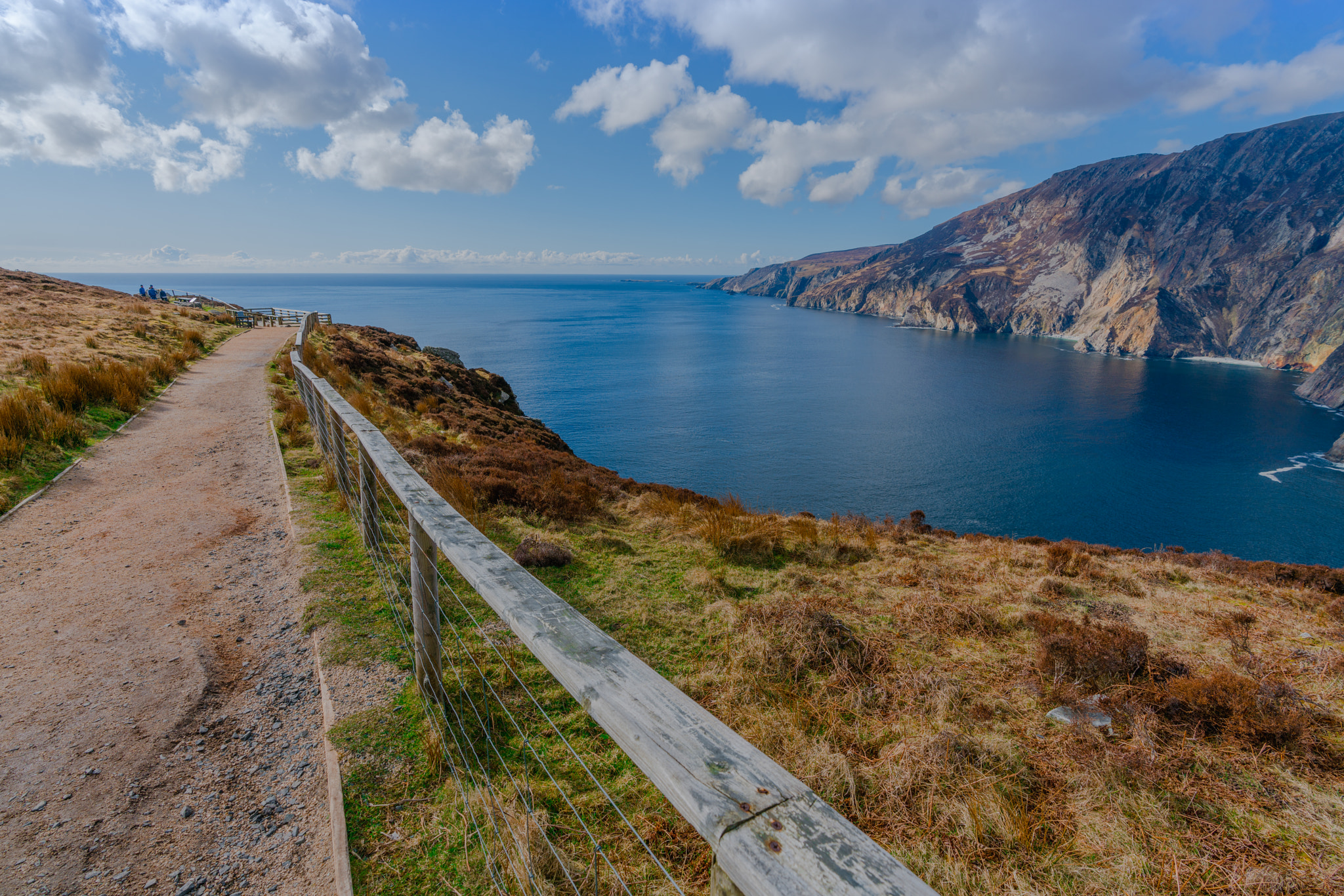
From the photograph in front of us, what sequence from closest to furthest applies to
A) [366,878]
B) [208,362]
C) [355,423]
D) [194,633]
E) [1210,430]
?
[366,878]
[194,633]
[355,423]
[208,362]
[1210,430]

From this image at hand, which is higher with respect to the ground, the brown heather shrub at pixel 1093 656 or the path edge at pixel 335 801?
the path edge at pixel 335 801

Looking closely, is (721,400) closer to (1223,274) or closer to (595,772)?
(595,772)

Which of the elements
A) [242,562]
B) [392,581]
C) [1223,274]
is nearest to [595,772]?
[392,581]

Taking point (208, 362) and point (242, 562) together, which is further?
point (208, 362)

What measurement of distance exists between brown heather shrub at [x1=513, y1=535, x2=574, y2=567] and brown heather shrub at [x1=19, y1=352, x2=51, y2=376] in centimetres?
1205

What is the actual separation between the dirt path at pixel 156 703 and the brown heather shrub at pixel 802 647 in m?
3.25

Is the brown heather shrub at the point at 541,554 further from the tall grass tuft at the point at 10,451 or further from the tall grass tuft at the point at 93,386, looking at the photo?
the tall grass tuft at the point at 93,386

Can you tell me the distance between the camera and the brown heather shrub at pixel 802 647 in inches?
191

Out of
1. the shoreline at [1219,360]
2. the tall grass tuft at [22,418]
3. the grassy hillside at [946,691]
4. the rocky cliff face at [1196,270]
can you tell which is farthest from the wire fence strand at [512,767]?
the shoreline at [1219,360]

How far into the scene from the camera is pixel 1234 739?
160 inches

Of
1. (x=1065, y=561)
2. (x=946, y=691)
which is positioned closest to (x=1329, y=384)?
(x=1065, y=561)

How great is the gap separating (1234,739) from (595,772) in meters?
4.49

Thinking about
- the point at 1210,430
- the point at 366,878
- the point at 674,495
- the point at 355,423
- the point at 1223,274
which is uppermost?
the point at 1223,274

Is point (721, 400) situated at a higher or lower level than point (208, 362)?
lower
